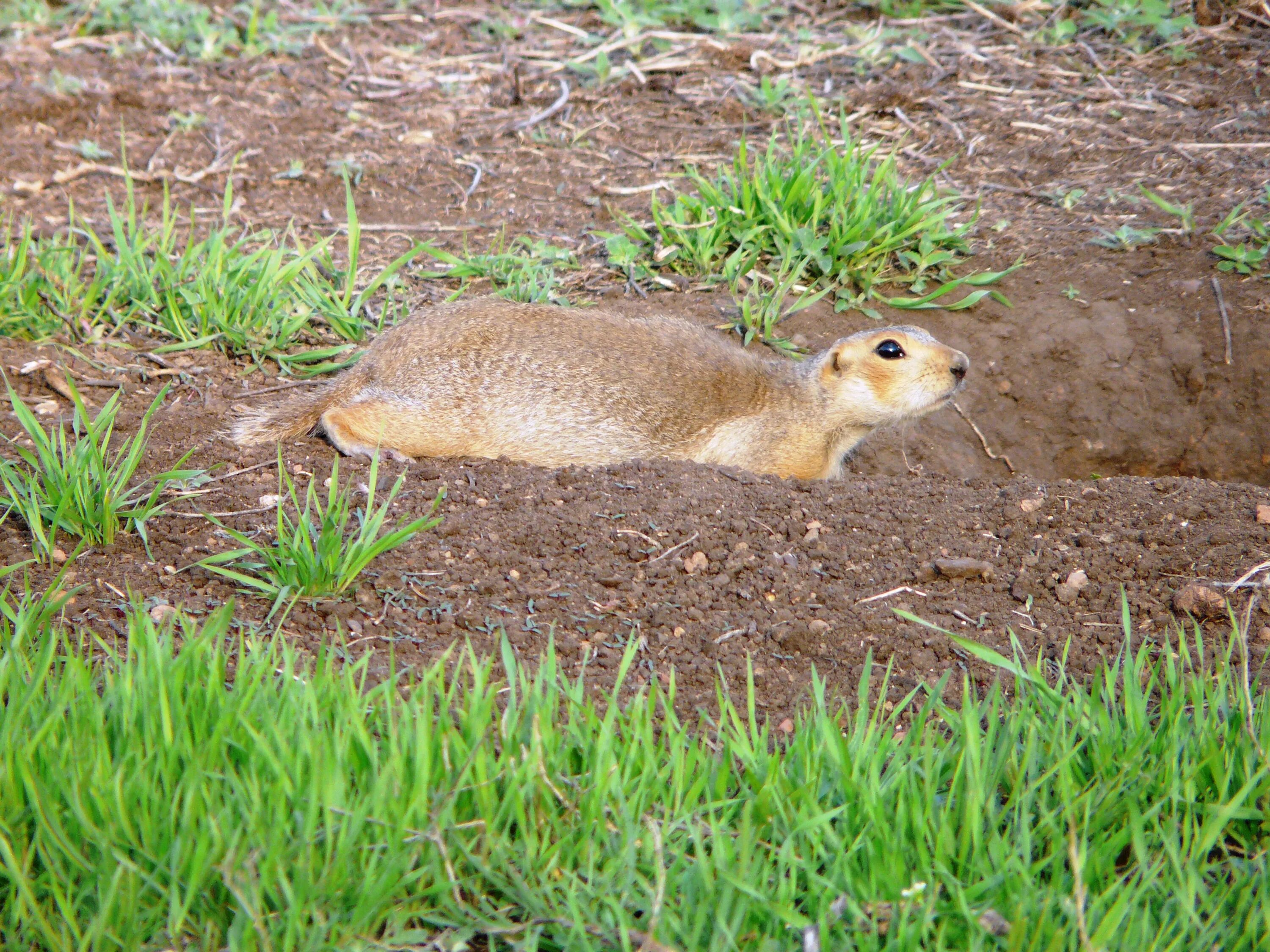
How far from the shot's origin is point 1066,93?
6977 mm

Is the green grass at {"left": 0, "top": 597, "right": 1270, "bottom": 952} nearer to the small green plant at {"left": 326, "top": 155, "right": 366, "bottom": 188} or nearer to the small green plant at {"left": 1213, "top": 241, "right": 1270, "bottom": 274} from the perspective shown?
the small green plant at {"left": 1213, "top": 241, "right": 1270, "bottom": 274}

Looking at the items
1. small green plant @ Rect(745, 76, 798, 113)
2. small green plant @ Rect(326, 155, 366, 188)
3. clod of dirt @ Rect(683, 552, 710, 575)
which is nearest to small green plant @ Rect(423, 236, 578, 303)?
small green plant @ Rect(326, 155, 366, 188)

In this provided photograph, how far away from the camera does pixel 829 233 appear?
567 cm

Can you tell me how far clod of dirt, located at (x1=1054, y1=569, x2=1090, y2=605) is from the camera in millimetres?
3514

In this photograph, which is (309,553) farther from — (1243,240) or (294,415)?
(1243,240)

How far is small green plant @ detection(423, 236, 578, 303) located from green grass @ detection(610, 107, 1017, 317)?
33cm

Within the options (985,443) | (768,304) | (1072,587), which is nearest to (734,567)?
(1072,587)

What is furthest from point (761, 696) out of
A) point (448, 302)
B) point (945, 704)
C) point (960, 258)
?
point (960, 258)

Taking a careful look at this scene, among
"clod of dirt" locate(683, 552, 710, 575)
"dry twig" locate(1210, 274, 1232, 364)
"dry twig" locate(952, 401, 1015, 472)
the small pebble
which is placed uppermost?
the small pebble

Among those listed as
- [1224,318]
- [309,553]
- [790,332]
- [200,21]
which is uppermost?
[200,21]

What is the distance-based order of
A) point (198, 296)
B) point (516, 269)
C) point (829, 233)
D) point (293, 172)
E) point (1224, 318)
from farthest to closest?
point (293, 172), point (516, 269), point (829, 233), point (1224, 318), point (198, 296)

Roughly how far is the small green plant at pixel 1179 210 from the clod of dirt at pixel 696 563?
3588mm

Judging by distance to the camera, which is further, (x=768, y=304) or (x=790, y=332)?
(x=790, y=332)

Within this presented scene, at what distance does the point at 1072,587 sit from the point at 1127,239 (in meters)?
2.96
